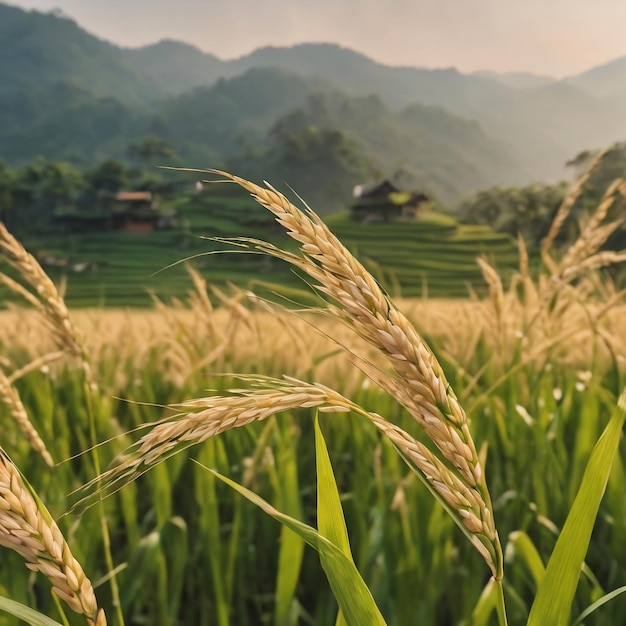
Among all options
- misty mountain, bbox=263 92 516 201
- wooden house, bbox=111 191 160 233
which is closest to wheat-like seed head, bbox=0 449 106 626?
wooden house, bbox=111 191 160 233

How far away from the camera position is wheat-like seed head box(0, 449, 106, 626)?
12.8 inches

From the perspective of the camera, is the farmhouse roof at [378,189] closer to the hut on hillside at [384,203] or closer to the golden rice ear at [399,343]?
the hut on hillside at [384,203]

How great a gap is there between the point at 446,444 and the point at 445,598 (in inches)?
29.9

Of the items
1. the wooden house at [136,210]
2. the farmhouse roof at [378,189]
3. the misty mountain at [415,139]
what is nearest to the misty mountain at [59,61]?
the misty mountain at [415,139]

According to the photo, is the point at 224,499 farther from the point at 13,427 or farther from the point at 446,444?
the point at 446,444

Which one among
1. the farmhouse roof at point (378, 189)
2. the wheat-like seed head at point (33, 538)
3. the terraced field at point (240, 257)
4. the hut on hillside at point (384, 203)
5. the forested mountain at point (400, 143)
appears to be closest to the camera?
the wheat-like seed head at point (33, 538)

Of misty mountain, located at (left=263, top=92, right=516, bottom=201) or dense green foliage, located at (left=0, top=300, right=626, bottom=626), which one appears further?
misty mountain, located at (left=263, top=92, right=516, bottom=201)

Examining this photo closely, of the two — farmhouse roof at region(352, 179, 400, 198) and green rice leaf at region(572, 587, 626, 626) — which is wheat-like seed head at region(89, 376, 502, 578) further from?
farmhouse roof at region(352, 179, 400, 198)

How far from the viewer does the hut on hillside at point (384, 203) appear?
26.5 meters

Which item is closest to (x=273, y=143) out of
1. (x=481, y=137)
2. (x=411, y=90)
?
(x=481, y=137)

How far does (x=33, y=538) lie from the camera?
1.08 ft

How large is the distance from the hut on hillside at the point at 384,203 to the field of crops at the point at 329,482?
25242 mm

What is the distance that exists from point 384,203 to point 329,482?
89.3ft

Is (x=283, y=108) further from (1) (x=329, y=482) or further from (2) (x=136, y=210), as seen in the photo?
(1) (x=329, y=482)
